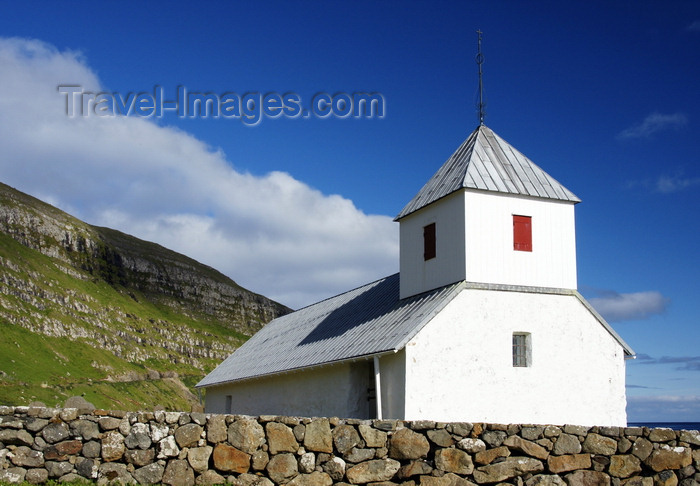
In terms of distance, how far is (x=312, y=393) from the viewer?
24328 mm

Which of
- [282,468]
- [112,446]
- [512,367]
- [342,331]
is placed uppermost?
[342,331]

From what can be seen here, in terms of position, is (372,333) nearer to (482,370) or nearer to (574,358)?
(482,370)

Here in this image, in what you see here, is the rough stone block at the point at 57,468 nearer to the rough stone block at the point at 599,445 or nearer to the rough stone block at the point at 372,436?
the rough stone block at the point at 372,436

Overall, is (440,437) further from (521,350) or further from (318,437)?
(521,350)

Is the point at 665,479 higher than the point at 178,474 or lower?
lower

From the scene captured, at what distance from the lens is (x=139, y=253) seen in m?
143

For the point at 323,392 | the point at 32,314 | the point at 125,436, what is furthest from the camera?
the point at 32,314

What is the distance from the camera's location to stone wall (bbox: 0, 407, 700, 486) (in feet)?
35.9

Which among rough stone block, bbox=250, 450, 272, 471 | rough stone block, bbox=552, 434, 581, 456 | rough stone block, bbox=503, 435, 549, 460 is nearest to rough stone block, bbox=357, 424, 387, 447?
rough stone block, bbox=250, 450, 272, 471

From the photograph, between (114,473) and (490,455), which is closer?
(114,473)

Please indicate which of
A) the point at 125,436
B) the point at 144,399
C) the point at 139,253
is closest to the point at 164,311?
the point at 139,253

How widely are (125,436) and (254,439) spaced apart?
76.7 inches

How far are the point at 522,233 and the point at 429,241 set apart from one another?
3.06 meters

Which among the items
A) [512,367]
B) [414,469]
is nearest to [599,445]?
[414,469]
